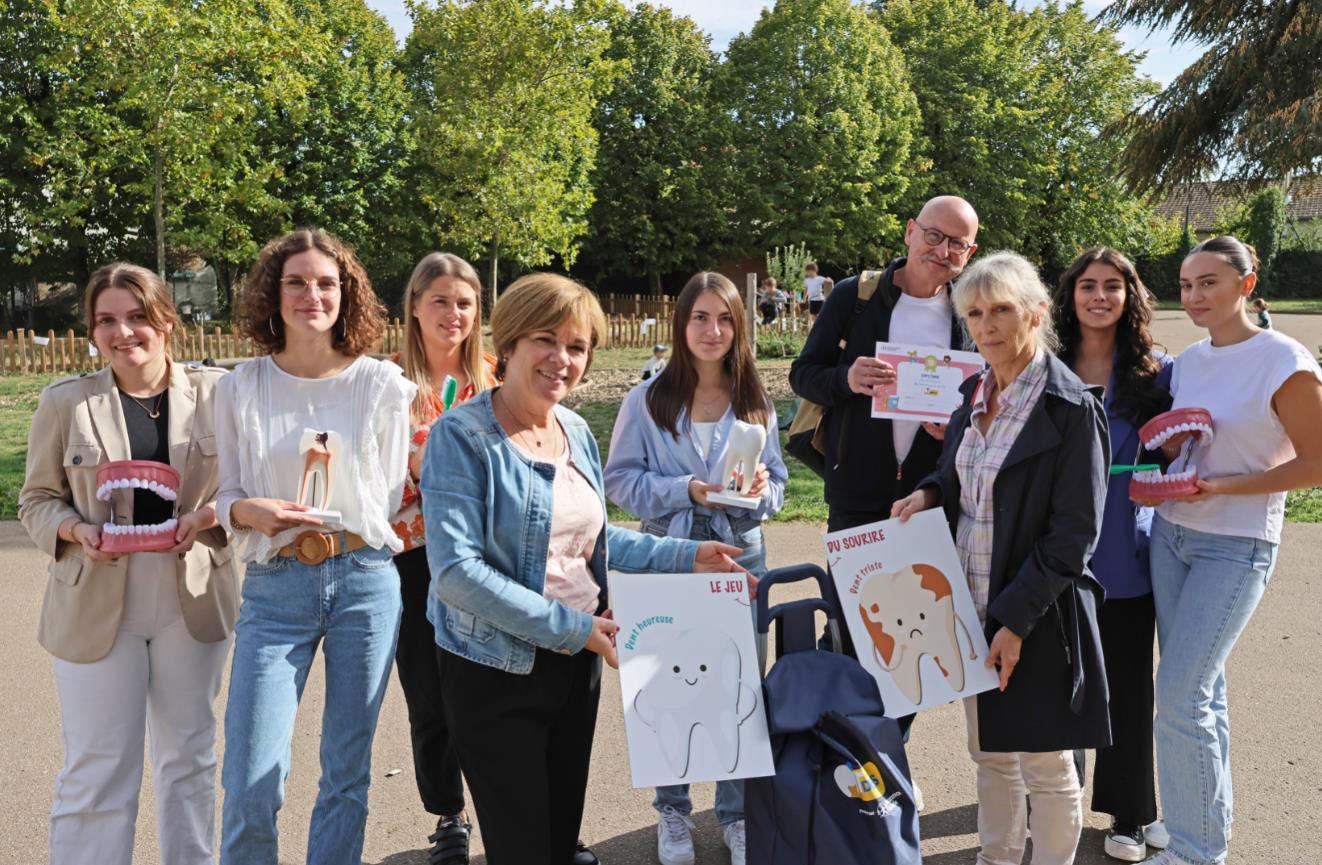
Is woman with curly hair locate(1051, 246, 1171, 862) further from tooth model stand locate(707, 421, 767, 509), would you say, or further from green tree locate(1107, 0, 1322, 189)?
green tree locate(1107, 0, 1322, 189)

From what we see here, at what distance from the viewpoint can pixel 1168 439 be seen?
3729 millimetres

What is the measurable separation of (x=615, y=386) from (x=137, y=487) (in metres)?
15.5

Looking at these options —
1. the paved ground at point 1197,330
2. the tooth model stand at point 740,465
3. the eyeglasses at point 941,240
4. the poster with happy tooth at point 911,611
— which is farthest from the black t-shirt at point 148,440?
the paved ground at point 1197,330

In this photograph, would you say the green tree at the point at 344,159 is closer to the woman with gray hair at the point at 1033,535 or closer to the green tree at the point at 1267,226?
the woman with gray hair at the point at 1033,535

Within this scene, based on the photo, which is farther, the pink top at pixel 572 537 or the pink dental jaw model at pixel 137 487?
the pink dental jaw model at pixel 137 487

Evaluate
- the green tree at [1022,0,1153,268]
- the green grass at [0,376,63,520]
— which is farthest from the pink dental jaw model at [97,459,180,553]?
the green tree at [1022,0,1153,268]

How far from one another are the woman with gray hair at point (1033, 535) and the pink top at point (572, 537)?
1064 millimetres

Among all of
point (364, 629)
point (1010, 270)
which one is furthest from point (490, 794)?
point (1010, 270)

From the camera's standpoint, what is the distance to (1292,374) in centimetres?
357

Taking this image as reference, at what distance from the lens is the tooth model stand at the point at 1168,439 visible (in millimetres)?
3613

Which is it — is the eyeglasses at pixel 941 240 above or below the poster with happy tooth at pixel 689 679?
above

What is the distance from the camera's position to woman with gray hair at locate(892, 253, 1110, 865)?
10.7 feet

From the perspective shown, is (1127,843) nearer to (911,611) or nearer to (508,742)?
(911,611)

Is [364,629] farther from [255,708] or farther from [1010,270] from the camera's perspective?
[1010,270]
